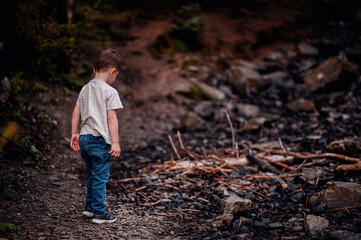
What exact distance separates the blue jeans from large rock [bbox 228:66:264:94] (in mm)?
6867

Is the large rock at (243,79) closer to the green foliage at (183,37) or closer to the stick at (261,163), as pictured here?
the green foliage at (183,37)

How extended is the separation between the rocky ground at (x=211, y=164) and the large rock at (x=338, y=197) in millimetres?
11

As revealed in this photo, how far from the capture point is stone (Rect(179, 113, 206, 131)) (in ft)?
23.8

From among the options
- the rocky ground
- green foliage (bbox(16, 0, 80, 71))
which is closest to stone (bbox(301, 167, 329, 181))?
the rocky ground

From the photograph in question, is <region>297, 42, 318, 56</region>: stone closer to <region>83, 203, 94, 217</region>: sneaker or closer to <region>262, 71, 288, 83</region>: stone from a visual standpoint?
<region>262, 71, 288, 83</region>: stone

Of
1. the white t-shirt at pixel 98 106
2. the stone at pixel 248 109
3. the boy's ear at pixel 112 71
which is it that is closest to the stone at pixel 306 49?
the stone at pixel 248 109

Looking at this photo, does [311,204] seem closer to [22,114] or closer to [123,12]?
[22,114]

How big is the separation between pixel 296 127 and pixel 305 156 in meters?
2.12

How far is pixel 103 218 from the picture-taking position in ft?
9.97

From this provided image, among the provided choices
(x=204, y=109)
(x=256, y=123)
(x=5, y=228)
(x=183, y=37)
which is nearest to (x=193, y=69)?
(x=183, y=37)

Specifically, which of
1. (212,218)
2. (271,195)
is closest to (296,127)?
(271,195)

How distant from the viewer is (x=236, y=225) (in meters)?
3.03

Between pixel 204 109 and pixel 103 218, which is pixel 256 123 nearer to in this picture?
pixel 204 109

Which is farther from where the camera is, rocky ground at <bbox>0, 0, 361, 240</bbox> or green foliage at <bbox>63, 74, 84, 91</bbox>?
green foliage at <bbox>63, 74, 84, 91</bbox>
